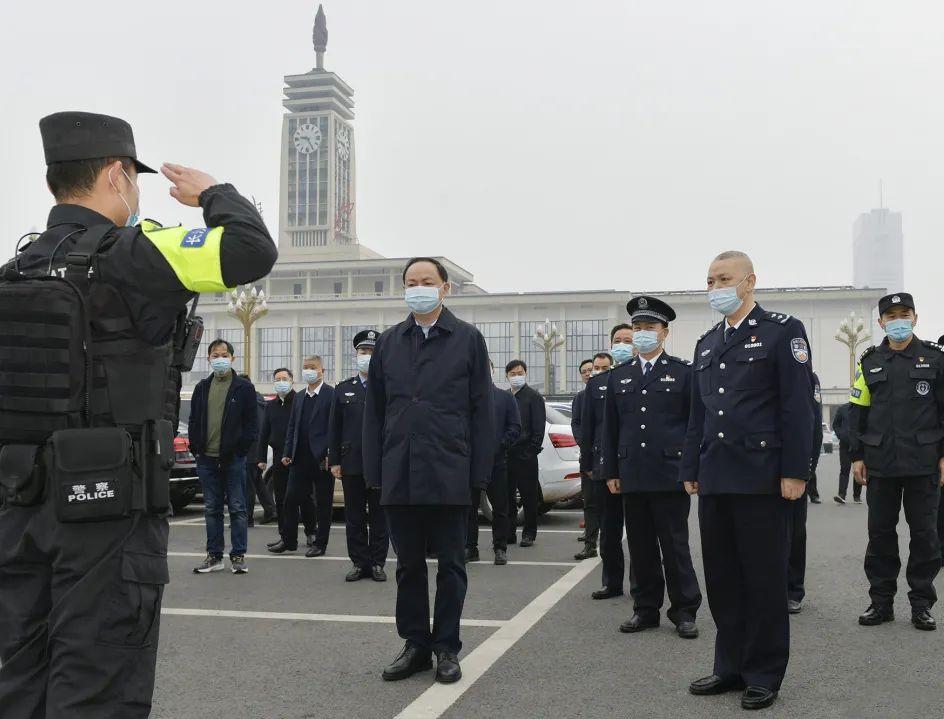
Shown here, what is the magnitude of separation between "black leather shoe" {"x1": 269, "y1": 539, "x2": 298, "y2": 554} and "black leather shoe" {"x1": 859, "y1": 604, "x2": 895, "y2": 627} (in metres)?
6.01

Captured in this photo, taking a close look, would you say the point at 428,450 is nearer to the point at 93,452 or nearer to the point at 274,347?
the point at 93,452

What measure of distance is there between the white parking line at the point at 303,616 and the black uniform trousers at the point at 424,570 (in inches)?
45.3

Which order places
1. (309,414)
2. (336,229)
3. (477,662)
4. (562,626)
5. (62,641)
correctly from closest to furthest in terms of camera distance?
(62,641) → (477,662) → (562,626) → (309,414) → (336,229)

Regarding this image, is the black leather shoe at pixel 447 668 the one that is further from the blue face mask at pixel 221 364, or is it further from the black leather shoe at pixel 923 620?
the blue face mask at pixel 221 364

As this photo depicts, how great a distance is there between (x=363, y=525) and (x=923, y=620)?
4.59 meters

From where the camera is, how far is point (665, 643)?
569 cm

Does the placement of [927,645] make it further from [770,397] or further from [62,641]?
[62,641]

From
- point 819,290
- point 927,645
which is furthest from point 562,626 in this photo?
point 819,290

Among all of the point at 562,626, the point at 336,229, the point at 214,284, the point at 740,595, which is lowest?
the point at 562,626

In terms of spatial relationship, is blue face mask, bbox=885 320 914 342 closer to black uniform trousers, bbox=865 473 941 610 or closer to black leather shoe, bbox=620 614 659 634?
black uniform trousers, bbox=865 473 941 610

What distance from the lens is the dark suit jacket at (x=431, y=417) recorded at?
504cm

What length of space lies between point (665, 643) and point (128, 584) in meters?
4.01

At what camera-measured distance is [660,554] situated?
22.1ft

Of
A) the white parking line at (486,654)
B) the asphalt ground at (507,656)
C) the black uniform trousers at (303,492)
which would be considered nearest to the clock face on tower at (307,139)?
the black uniform trousers at (303,492)
